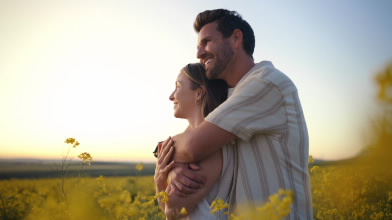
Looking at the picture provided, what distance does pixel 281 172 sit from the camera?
6.89ft

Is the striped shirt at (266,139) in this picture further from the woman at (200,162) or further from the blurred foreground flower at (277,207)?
the blurred foreground flower at (277,207)

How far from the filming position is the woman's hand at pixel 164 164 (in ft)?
7.37

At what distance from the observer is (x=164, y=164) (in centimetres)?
229

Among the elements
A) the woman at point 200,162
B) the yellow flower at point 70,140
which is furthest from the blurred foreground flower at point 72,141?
the woman at point 200,162

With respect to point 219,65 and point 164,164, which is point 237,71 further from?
point 164,164

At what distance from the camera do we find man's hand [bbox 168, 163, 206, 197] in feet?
6.81

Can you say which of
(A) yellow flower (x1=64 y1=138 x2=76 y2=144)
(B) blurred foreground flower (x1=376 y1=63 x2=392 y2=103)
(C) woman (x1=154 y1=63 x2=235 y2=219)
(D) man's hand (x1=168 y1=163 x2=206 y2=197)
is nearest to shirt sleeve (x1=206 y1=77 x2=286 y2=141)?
(C) woman (x1=154 y1=63 x2=235 y2=219)

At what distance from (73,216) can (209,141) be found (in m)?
1.21

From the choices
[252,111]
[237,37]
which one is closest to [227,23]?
[237,37]

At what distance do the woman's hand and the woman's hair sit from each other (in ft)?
1.25

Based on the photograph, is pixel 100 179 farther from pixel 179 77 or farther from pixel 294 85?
pixel 294 85

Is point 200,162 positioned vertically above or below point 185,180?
above

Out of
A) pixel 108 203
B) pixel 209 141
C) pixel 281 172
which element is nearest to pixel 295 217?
pixel 281 172

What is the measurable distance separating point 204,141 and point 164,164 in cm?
40
